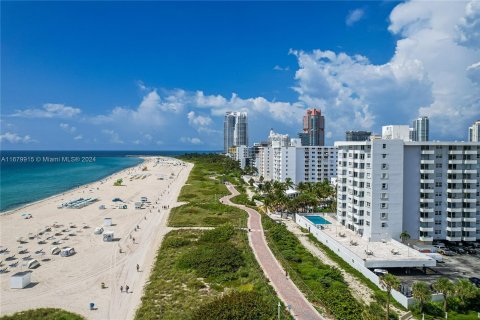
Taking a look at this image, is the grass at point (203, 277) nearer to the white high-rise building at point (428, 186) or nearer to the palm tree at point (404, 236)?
the white high-rise building at point (428, 186)

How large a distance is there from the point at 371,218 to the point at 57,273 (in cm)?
3831

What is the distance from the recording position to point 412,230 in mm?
46281

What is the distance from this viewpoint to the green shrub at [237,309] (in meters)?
24.9

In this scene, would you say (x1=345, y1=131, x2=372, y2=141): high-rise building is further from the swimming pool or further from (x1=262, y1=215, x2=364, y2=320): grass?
(x1=262, y1=215, x2=364, y2=320): grass

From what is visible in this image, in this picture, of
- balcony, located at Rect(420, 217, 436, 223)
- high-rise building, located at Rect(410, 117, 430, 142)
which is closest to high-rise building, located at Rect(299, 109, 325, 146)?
high-rise building, located at Rect(410, 117, 430, 142)

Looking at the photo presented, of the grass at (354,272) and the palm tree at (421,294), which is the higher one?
the palm tree at (421,294)

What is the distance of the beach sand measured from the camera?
3024cm

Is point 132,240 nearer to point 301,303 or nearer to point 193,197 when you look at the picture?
point 301,303

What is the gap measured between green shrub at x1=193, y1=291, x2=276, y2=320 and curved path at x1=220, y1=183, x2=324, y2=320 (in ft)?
7.51

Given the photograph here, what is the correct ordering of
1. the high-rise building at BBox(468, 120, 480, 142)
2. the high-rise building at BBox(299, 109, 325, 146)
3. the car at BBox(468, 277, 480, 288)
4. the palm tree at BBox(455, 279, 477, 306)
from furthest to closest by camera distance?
1. the high-rise building at BBox(299, 109, 325, 146)
2. the high-rise building at BBox(468, 120, 480, 142)
3. the car at BBox(468, 277, 480, 288)
4. the palm tree at BBox(455, 279, 477, 306)

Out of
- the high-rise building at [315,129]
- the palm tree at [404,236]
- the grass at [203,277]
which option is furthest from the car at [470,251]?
the high-rise building at [315,129]

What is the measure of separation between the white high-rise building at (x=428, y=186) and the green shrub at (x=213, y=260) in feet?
60.9

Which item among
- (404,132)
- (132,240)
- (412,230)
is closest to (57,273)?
(132,240)

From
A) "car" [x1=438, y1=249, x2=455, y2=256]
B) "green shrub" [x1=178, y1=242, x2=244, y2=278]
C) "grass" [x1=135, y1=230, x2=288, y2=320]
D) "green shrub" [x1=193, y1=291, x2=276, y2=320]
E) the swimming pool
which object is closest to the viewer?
"green shrub" [x1=193, y1=291, x2=276, y2=320]
